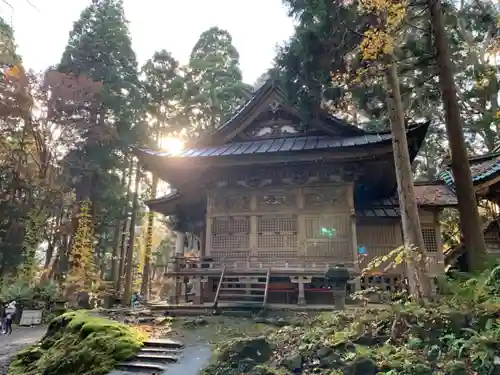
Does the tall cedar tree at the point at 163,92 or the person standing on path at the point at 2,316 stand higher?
the tall cedar tree at the point at 163,92

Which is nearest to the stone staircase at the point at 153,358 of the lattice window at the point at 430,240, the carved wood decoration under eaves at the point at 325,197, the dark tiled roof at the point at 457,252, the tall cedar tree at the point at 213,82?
the carved wood decoration under eaves at the point at 325,197

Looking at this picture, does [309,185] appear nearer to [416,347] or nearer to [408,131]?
[408,131]

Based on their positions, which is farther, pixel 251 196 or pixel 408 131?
pixel 251 196

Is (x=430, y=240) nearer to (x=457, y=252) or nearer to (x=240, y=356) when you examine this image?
(x=457, y=252)

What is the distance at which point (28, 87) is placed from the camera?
69.5 ft

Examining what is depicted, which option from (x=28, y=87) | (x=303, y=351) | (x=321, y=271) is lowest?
(x=303, y=351)

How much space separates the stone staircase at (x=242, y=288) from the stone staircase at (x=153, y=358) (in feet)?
12.7

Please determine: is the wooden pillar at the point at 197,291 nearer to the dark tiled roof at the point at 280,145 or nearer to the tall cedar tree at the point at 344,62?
the dark tiled roof at the point at 280,145

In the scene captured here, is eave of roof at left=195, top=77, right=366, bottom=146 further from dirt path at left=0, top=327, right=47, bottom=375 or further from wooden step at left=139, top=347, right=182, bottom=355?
dirt path at left=0, top=327, right=47, bottom=375

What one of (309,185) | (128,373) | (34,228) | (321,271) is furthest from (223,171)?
(34,228)

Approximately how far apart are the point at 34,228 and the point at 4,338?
813 centimetres

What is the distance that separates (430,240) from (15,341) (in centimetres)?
1676

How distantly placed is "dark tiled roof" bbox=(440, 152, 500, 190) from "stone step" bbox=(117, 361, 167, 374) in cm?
917

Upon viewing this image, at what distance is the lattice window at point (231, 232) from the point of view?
1455cm
